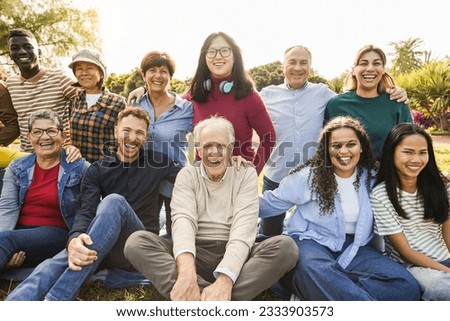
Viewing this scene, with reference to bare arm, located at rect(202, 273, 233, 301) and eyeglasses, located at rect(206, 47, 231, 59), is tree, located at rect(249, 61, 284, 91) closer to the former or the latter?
eyeglasses, located at rect(206, 47, 231, 59)

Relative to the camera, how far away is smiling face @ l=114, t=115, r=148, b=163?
362cm

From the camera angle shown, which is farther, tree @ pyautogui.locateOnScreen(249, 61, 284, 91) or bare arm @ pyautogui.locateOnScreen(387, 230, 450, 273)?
tree @ pyautogui.locateOnScreen(249, 61, 284, 91)

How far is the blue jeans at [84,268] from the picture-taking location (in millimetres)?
2912

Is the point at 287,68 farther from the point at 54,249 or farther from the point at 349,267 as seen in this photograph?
the point at 54,249

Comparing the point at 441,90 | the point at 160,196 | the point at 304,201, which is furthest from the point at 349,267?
the point at 441,90

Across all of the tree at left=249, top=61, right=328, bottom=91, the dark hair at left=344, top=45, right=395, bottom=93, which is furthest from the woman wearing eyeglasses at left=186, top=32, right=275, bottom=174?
the tree at left=249, top=61, right=328, bottom=91

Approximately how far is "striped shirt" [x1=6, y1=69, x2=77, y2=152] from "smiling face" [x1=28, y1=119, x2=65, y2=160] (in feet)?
2.53

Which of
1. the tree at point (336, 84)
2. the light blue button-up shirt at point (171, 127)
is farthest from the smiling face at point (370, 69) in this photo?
the tree at point (336, 84)

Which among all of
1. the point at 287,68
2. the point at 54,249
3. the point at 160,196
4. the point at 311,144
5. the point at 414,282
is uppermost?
the point at 287,68

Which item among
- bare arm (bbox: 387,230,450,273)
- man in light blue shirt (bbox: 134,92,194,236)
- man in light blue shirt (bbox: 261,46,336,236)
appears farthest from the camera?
man in light blue shirt (bbox: 261,46,336,236)

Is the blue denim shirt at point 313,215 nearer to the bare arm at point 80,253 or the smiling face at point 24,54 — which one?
the bare arm at point 80,253

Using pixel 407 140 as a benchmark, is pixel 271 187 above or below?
below

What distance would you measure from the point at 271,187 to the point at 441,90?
11.2m

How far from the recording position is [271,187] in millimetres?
4559
